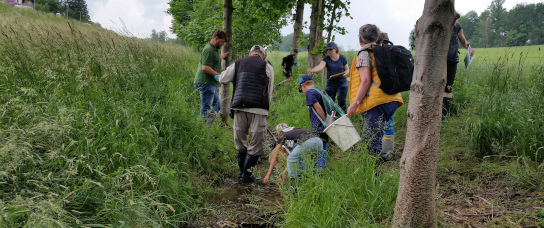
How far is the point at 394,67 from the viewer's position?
3988 mm

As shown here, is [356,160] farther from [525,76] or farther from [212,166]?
[525,76]

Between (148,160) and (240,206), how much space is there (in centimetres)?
123

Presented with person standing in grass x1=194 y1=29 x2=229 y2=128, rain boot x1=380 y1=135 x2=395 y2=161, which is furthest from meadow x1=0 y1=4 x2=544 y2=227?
person standing in grass x1=194 y1=29 x2=229 y2=128

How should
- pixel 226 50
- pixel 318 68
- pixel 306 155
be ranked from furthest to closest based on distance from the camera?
pixel 318 68 → pixel 226 50 → pixel 306 155

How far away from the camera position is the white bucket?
3719 mm

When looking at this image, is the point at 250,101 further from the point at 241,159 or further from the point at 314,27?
the point at 314,27

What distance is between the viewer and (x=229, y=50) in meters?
6.33

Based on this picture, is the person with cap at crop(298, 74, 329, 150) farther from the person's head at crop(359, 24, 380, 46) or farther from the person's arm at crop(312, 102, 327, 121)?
the person's head at crop(359, 24, 380, 46)

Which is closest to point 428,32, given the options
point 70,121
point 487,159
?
point 487,159

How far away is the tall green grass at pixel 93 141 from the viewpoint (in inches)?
99.0

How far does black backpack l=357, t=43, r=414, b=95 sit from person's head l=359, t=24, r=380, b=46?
0.72ft

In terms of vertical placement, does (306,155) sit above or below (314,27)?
below


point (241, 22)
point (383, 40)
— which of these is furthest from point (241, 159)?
point (241, 22)

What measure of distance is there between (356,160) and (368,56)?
1474 millimetres
